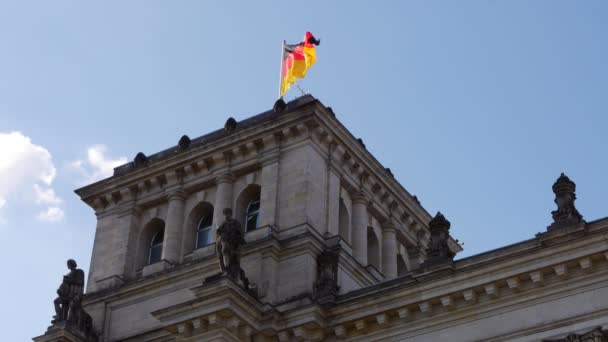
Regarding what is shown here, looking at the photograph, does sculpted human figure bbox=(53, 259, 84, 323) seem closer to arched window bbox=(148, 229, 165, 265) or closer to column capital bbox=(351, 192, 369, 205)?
arched window bbox=(148, 229, 165, 265)

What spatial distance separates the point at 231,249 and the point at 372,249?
7.42 m

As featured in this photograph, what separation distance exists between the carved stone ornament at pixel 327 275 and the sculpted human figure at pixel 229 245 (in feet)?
7.26

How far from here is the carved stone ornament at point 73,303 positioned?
31.6 metres

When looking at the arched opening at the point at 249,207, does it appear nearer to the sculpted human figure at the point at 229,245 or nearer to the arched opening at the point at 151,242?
the arched opening at the point at 151,242

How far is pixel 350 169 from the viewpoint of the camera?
3450 cm

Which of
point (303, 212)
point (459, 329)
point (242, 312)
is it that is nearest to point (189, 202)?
point (303, 212)

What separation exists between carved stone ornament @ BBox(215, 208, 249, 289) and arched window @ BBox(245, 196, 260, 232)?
3453 millimetres

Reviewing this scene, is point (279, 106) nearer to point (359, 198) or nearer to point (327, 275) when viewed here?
point (359, 198)

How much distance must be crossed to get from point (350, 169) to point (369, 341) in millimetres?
8354

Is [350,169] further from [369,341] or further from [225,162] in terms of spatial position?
[369,341]

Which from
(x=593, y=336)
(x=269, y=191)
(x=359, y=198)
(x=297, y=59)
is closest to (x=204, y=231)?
(x=269, y=191)

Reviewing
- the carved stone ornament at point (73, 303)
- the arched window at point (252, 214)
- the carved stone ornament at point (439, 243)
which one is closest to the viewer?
the carved stone ornament at point (439, 243)

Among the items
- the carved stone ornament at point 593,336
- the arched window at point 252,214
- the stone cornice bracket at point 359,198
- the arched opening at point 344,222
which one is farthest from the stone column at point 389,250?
the carved stone ornament at point 593,336

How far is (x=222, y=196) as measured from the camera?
110 feet
